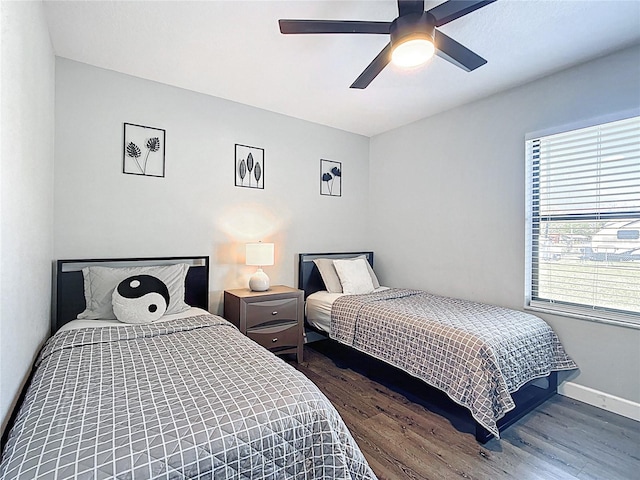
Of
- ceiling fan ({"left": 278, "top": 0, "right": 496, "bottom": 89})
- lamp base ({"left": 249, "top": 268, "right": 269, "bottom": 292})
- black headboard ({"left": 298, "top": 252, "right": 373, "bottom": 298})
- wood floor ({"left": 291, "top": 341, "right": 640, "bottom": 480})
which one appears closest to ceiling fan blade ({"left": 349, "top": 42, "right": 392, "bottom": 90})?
ceiling fan ({"left": 278, "top": 0, "right": 496, "bottom": 89})

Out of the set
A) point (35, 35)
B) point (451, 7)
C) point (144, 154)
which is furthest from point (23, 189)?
point (451, 7)

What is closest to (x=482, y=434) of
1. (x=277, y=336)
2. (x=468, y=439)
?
(x=468, y=439)

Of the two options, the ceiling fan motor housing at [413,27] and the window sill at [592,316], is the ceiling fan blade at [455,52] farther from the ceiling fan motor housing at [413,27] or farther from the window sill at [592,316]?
the window sill at [592,316]

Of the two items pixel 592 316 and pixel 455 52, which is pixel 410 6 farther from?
pixel 592 316

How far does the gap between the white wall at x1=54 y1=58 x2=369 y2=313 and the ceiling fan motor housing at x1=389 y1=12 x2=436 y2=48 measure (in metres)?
1.42

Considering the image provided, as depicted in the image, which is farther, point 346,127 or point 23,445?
point 346,127

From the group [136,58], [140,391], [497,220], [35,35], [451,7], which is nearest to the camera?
[140,391]

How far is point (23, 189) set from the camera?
5.02ft

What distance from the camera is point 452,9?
1.61 m

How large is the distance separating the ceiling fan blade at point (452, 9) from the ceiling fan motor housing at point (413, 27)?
1.3 inches

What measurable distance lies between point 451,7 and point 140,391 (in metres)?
2.24

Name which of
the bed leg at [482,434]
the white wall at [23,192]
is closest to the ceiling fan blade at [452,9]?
the white wall at [23,192]

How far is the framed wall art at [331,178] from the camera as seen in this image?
13.0ft

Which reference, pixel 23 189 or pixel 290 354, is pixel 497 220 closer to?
pixel 290 354
